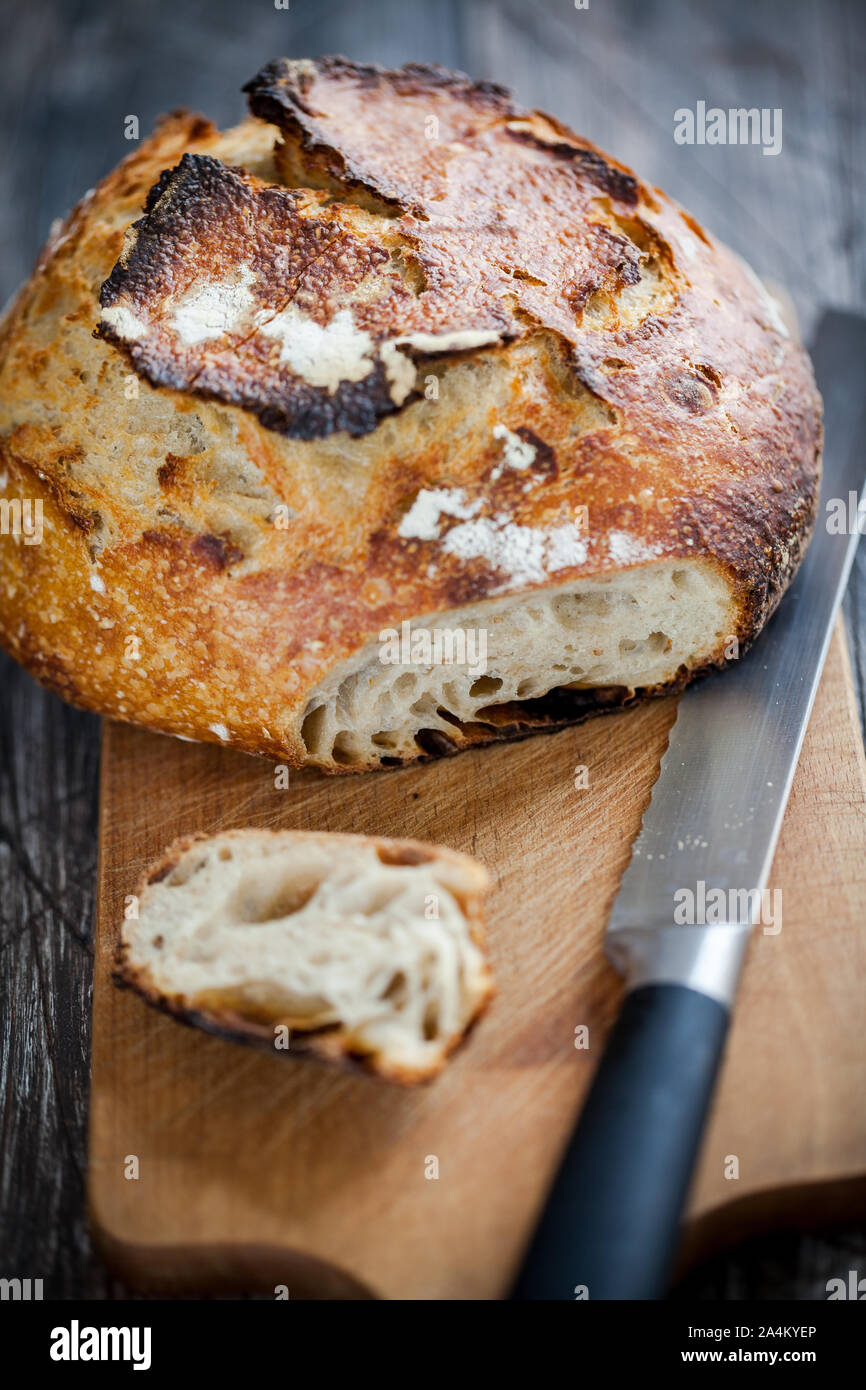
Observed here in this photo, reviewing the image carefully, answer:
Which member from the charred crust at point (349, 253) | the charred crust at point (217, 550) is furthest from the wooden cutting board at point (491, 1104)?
the charred crust at point (349, 253)

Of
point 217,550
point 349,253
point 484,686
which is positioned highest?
point 349,253

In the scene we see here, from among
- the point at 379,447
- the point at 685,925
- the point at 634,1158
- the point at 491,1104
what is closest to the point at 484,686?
the point at 379,447

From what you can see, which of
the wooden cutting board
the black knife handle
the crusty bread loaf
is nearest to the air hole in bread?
the crusty bread loaf

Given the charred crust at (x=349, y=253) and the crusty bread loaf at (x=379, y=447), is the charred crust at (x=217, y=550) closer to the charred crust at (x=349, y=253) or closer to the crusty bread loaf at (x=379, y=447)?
the crusty bread loaf at (x=379, y=447)

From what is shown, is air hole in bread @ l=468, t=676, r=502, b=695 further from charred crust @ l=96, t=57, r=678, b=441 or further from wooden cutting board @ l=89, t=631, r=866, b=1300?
charred crust @ l=96, t=57, r=678, b=441

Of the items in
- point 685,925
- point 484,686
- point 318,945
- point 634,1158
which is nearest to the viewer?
point 634,1158

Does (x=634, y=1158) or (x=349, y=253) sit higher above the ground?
(x=349, y=253)

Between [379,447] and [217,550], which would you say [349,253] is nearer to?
[379,447]
